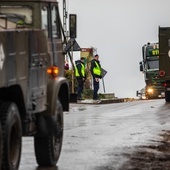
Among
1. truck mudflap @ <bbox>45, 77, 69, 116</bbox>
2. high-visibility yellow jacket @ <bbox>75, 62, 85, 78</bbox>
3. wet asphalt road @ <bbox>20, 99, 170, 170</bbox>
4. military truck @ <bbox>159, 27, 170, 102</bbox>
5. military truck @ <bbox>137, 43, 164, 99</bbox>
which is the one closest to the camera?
truck mudflap @ <bbox>45, 77, 69, 116</bbox>

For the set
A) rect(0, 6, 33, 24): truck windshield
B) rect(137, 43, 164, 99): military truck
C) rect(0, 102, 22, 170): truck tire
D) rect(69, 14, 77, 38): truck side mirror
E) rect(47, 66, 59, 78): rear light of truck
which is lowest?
rect(137, 43, 164, 99): military truck

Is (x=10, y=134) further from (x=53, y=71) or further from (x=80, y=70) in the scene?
(x=80, y=70)

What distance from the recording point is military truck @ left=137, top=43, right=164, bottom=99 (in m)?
41.0

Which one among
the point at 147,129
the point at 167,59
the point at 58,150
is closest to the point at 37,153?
the point at 58,150

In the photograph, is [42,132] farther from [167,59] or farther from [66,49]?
[167,59]

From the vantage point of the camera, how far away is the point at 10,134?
8.66 m

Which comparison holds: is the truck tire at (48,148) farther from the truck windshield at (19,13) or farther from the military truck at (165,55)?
the military truck at (165,55)

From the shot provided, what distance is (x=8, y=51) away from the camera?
8289 mm

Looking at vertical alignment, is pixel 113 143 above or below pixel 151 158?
below

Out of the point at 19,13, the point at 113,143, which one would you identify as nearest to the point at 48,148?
the point at 19,13

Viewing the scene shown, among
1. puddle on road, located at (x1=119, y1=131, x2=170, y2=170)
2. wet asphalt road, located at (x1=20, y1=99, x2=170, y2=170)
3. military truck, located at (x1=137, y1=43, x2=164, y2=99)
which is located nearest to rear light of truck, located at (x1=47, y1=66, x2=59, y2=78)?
wet asphalt road, located at (x1=20, y1=99, x2=170, y2=170)

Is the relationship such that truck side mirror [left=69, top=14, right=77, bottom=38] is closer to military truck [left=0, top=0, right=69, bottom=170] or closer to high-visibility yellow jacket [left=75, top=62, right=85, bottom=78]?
military truck [left=0, top=0, right=69, bottom=170]

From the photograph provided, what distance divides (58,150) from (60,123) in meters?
0.49

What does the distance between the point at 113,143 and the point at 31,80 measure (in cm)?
486
